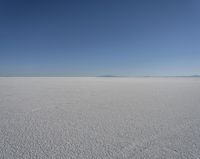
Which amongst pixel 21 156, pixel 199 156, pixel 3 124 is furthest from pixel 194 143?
pixel 3 124

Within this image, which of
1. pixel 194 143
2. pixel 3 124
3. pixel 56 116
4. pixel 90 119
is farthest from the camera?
pixel 56 116

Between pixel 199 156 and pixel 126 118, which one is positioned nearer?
pixel 199 156

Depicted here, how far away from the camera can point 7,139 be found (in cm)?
226

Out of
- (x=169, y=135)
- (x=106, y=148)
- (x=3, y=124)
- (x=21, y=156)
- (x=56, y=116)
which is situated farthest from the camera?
(x=56, y=116)

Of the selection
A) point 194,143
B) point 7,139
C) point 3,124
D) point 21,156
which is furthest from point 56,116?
point 194,143

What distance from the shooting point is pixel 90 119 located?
11.0ft

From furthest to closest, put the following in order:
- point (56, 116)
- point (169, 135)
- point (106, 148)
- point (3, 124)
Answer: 1. point (56, 116)
2. point (3, 124)
3. point (169, 135)
4. point (106, 148)

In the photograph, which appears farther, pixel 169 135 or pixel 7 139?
pixel 169 135

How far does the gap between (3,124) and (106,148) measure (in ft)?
7.82

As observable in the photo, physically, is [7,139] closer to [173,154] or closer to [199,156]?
[173,154]

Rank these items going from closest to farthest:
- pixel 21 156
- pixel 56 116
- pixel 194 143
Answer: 1. pixel 21 156
2. pixel 194 143
3. pixel 56 116

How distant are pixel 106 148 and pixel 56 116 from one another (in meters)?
2.01

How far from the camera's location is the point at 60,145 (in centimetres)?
209

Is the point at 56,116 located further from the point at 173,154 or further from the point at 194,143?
the point at 194,143
